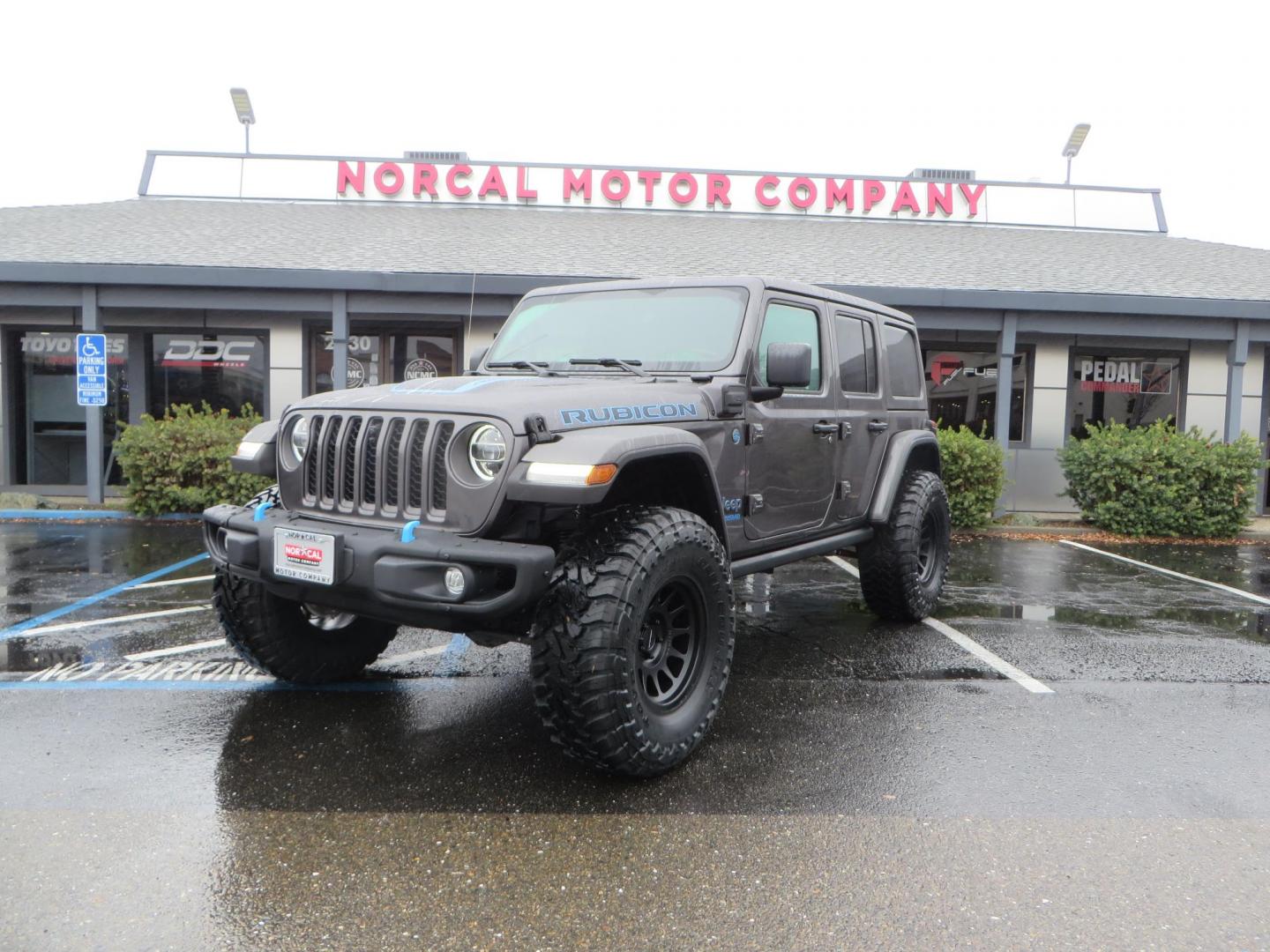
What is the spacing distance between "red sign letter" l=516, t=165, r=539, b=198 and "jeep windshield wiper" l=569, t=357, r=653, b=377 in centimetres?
1380

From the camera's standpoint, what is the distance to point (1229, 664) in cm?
518

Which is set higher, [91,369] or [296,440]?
[91,369]

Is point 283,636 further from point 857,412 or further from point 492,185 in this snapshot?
point 492,185

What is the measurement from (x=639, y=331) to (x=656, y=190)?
13.8 m

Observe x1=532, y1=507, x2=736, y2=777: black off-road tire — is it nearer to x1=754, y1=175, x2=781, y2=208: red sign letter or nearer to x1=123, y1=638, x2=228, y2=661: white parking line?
x1=123, y1=638, x2=228, y2=661: white parking line

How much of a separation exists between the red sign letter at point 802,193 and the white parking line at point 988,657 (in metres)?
13.1

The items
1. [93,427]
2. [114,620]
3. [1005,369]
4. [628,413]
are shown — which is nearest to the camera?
[628,413]

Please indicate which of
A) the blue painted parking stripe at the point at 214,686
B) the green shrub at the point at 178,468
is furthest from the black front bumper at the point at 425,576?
the green shrub at the point at 178,468

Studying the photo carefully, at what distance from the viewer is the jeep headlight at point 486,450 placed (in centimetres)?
326

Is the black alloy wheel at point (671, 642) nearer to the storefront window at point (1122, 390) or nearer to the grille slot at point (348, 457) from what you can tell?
the grille slot at point (348, 457)

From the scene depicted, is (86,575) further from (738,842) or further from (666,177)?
(666,177)

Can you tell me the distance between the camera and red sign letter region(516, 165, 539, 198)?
17188mm

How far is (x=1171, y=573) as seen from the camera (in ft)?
27.8

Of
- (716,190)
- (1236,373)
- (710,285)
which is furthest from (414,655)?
(716,190)
